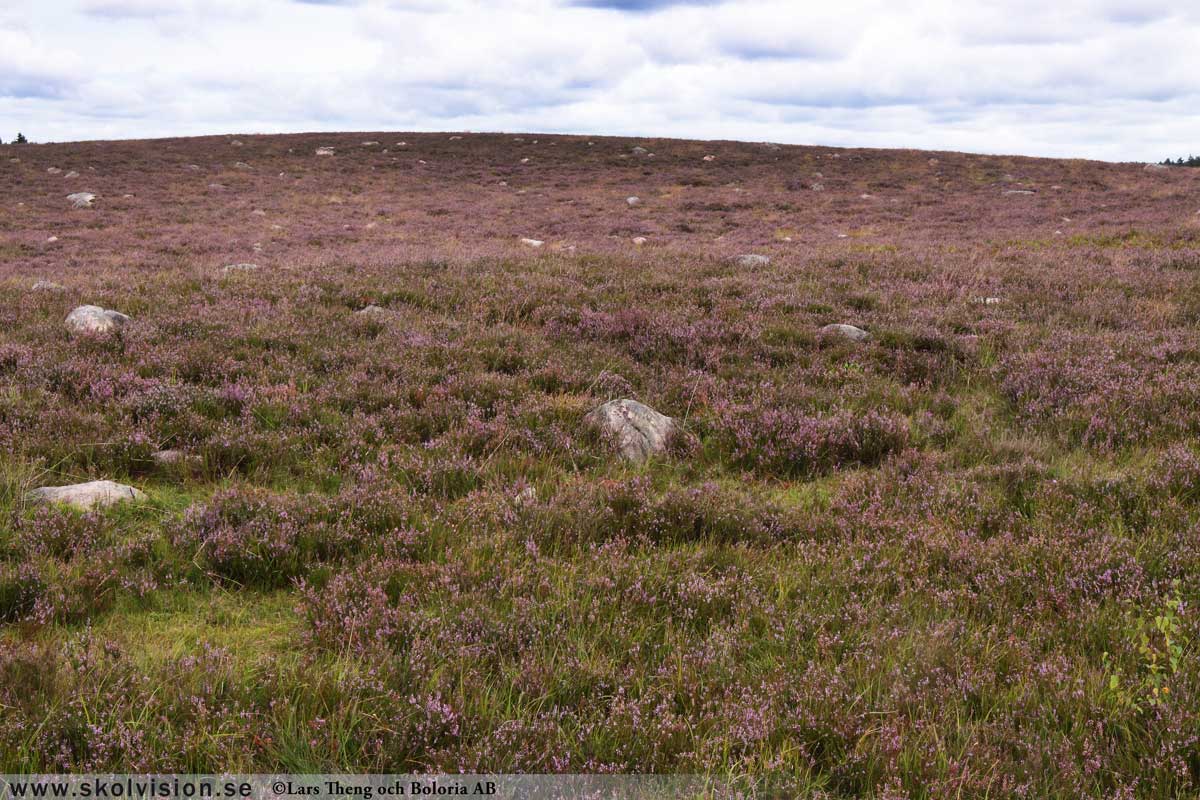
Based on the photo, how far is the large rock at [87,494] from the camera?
467cm

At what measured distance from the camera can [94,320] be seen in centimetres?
875

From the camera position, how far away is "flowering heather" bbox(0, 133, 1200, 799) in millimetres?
2748

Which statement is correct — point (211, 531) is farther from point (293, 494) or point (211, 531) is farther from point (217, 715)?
point (217, 715)

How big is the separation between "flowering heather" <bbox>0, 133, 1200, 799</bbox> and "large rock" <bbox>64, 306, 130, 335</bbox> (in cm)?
24

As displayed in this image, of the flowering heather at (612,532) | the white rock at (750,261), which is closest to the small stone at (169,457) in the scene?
the flowering heather at (612,532)

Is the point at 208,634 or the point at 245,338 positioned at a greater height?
the point at 245,338

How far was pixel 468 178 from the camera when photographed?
39250 mm

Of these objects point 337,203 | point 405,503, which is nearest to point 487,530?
point 405,503

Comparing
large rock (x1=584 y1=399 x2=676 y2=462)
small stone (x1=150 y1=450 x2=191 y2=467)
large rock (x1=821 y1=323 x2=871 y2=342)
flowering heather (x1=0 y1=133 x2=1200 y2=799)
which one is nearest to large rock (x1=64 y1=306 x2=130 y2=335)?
flowering heather (x1=0 y1=133 x2=1200 y2=799)

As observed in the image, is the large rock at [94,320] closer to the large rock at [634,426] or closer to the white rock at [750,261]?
the large rock at [634,426]

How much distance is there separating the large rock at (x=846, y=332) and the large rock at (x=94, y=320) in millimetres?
8791

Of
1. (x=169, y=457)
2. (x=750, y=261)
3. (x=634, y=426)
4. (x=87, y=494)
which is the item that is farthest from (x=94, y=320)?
(x=750, y=261)

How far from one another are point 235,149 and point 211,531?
157ft

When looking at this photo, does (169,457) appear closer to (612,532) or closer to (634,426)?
(612,532)
